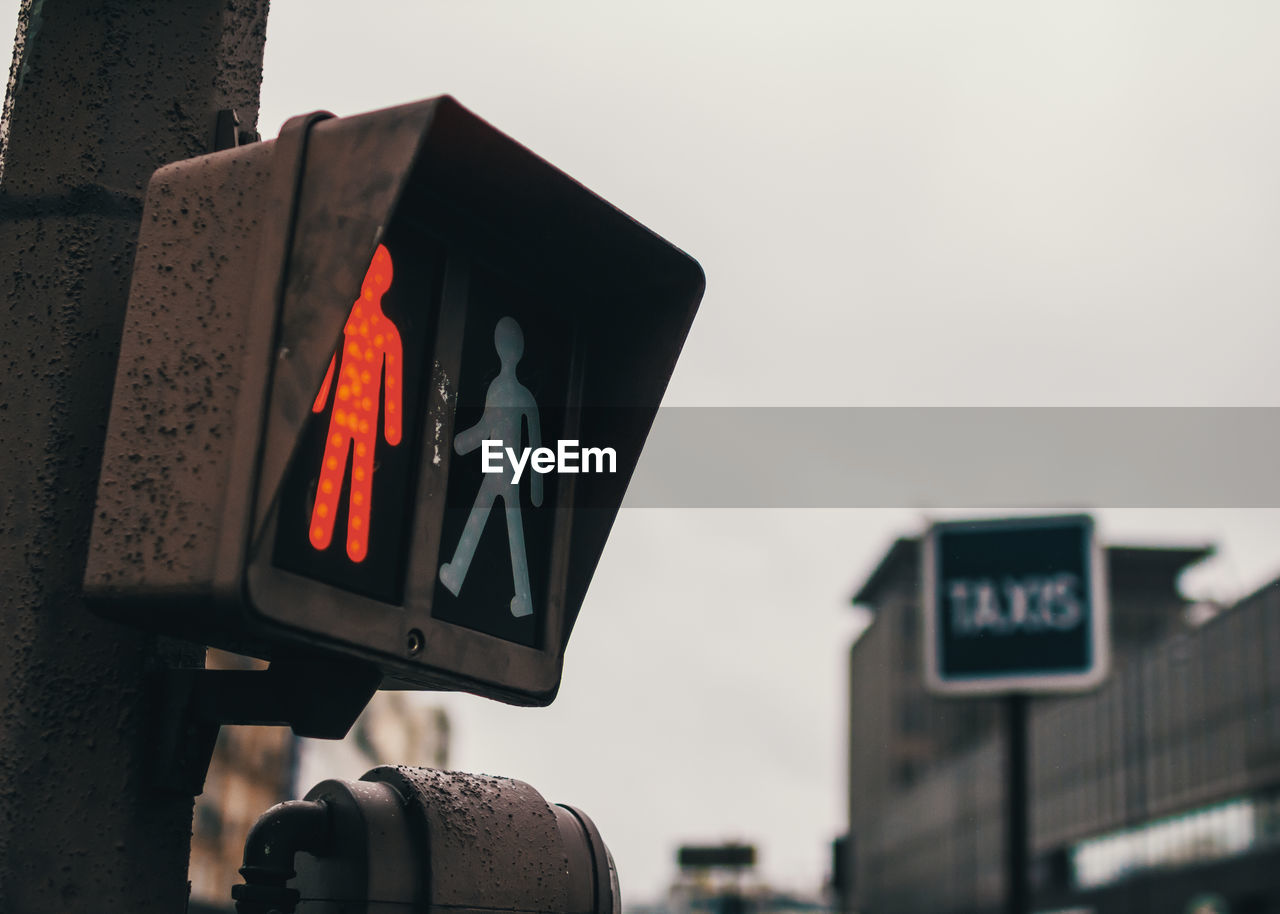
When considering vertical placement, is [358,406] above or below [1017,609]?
below

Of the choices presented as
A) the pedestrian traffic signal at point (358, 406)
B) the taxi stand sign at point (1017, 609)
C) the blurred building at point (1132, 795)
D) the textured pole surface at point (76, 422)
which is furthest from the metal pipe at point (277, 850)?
the blurred building at point (1132, 795)

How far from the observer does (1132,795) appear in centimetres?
4609

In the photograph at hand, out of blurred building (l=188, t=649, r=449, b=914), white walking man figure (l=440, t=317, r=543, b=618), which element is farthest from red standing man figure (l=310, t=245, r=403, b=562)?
blurred building (l=188, t=649, r=449, b=914)

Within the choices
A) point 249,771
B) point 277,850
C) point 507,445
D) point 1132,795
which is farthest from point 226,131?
point 249,771

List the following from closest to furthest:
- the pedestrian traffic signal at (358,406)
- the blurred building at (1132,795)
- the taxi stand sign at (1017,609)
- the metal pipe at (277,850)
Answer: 1. the pedestrian traffic signal at (358,406)
2. the metal pipe at (277,850)
3. the taxi stand sign at (1017,609)
4. the blurred building at (1132,795)

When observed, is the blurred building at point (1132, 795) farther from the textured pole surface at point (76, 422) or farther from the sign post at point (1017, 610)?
the textured pole surface at point (76, 422)

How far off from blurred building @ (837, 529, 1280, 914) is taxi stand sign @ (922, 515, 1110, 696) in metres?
10.0

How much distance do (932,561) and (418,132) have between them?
698 centimetres

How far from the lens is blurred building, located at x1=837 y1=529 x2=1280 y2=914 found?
121ft

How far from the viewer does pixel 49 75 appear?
227cm

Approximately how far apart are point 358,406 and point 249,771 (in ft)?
194

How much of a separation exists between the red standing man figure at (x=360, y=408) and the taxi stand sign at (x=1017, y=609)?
20.9ft

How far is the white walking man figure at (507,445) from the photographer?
2062mm

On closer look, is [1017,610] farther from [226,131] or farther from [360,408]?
[360,408]
